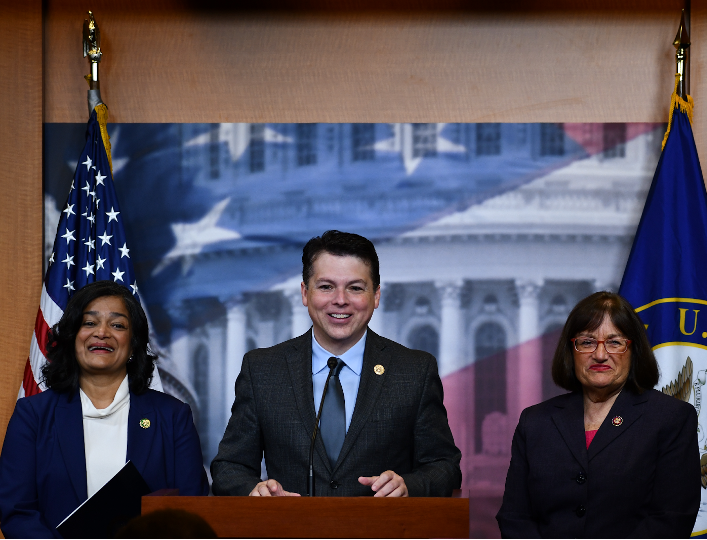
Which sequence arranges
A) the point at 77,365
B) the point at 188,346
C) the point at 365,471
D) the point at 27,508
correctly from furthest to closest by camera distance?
the point at 188,346
the point at 77,365
the point at 27,508
the point at 365,471

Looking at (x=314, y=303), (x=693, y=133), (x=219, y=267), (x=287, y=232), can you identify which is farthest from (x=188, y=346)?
(x=693, y=133)

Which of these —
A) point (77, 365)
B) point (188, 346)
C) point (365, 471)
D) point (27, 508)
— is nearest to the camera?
point (365, 471)

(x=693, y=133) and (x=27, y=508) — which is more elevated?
(x=693, y=133)

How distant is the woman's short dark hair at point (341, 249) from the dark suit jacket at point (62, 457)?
855 mm

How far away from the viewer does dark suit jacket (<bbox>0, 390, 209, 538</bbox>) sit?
316cm

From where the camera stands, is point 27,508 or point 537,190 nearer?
point 27,508

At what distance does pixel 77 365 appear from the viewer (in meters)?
3.46

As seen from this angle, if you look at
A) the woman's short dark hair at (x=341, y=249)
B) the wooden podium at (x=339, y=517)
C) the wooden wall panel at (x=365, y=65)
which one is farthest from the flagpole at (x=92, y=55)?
the wooden podium at (x=339, y=517)

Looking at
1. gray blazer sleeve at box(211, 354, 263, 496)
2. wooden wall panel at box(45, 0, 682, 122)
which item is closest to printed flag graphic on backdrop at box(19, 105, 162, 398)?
wooden wall panel at box(45, 0, 682, 122)

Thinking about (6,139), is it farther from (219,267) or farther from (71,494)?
(71,494)

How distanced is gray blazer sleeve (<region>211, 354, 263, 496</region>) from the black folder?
0.94 ft

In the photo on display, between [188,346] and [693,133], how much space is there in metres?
2.88

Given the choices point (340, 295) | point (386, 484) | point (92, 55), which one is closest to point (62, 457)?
point (340, 295)

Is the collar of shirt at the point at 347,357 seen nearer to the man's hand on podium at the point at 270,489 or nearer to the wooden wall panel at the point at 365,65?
the man's hand on podium at the point at 270,489
